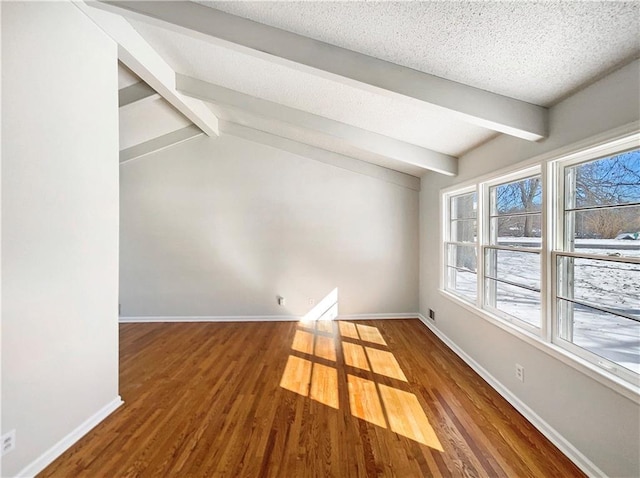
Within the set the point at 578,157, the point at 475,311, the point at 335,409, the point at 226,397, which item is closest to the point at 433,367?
the point at 475,311

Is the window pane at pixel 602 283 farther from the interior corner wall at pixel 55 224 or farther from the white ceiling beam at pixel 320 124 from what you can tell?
the interior corner wall at pixel 55 224

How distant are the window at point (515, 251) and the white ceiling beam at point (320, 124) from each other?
84 cm

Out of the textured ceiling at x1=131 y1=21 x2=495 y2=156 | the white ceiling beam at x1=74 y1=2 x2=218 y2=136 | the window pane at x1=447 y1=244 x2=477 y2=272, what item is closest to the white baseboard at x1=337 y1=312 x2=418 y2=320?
the window pane at x1=447 y1=244 x2=477 y2=272

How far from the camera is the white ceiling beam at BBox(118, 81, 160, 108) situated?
126 inches

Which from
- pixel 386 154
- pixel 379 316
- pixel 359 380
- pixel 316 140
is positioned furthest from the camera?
pixel 379 316

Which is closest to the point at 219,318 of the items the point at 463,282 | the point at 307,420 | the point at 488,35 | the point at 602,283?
the point at 307,420

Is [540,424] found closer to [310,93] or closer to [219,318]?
[310,93]

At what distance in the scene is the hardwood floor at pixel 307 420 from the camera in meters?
1.76

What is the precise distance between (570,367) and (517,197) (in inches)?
56.3

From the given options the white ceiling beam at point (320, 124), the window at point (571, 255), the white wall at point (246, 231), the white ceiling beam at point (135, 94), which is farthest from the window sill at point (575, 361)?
the white ceiling beam at point (135, 94)

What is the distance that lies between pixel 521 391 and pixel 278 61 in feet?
10.3

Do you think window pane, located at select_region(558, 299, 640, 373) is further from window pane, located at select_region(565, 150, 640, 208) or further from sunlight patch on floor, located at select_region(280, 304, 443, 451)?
sunlight patch on floor, located at select_region(280, 304, 443, 451)

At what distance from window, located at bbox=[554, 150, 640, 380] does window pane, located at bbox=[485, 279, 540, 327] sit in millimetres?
309

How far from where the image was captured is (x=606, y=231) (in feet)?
5.70
